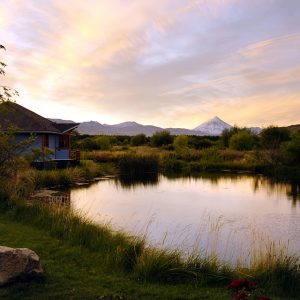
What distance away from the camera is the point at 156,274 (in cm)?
657

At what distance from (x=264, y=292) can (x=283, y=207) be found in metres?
11.7

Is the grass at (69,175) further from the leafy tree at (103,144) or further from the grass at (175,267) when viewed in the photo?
the leafy tree at (103,144)

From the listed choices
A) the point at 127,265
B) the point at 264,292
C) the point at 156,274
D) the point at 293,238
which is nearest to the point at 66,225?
the point at 127,265

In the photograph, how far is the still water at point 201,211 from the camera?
11086 millimetres

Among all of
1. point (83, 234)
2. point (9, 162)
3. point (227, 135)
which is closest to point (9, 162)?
point (9, 162)

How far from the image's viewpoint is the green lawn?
Answer: 218 inches

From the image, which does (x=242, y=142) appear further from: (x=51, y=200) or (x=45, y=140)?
(x=51, y=200)

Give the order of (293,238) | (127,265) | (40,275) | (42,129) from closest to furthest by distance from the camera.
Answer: (40,275), (127,265), (293,238), (42,129)

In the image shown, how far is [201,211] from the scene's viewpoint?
54.3 feet

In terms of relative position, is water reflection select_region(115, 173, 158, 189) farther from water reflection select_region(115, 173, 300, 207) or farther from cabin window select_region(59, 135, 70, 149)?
cabin window select_region(59, 135, 70, 149)

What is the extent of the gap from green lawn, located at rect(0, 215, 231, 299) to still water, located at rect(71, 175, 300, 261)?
247cm

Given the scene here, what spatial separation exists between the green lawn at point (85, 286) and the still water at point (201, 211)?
247 cm

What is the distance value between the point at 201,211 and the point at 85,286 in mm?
11008

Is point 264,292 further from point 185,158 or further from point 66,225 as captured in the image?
point 185,158
